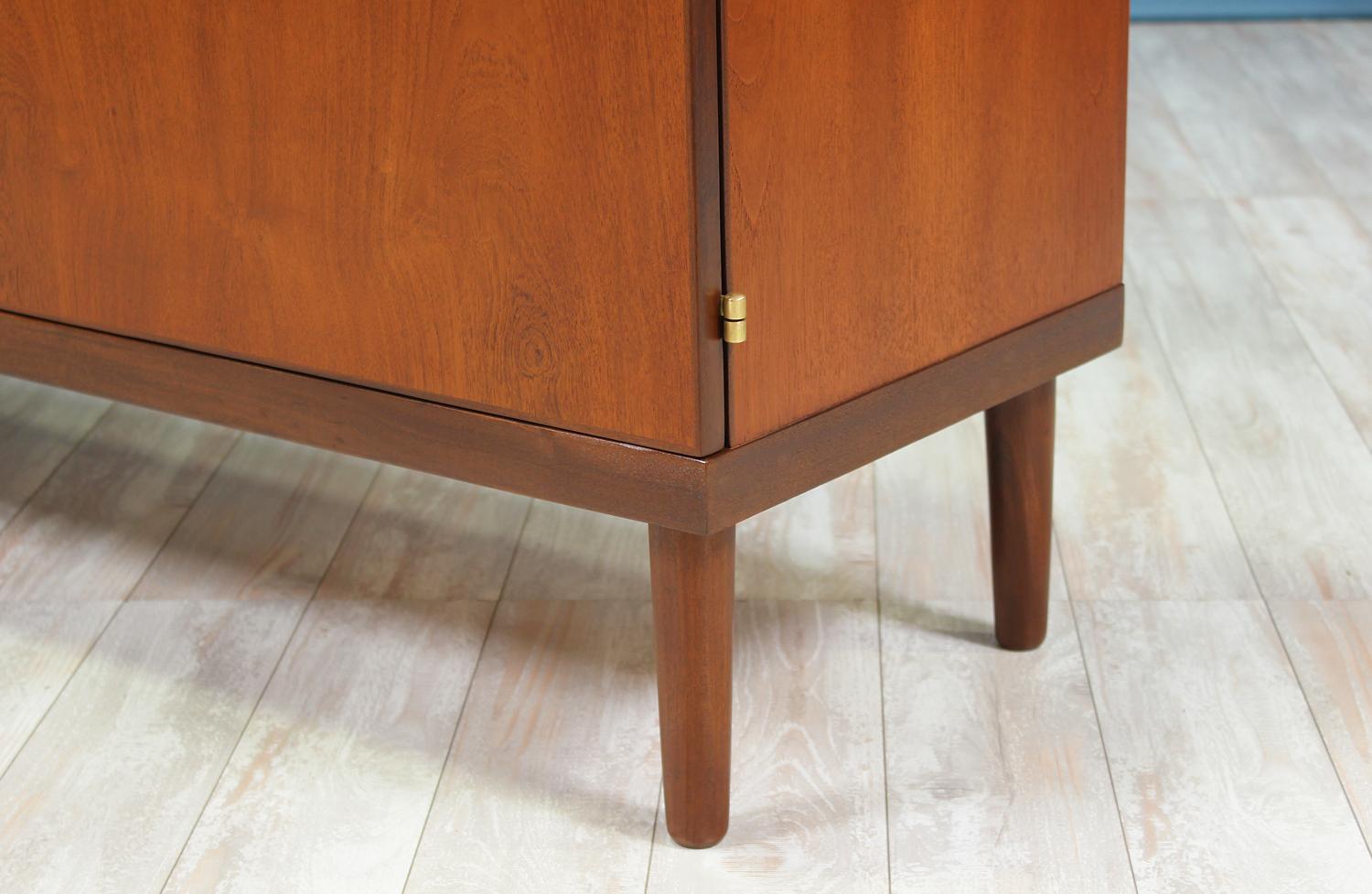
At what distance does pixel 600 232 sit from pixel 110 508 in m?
0.81

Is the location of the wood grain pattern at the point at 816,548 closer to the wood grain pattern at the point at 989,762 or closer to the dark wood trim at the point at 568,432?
the wood grain pattern at the point at 989,762

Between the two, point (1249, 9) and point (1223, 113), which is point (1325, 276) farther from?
point (1249, 9)

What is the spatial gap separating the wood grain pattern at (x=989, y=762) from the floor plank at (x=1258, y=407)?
24cm

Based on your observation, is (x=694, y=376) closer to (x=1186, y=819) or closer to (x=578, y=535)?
(x=1186, y=819)

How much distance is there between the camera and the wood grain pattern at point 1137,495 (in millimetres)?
1340

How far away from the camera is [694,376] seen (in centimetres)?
85

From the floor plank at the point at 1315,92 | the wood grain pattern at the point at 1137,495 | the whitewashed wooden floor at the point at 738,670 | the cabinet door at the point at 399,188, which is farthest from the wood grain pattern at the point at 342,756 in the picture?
the floor plank at the point at 1315,92

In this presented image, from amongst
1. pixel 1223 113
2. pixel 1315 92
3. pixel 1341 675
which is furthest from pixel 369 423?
pixel 1315 92

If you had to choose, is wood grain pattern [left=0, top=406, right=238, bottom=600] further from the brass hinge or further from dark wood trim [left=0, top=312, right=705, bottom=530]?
the brass hinge

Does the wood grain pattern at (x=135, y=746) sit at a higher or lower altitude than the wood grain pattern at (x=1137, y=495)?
higher

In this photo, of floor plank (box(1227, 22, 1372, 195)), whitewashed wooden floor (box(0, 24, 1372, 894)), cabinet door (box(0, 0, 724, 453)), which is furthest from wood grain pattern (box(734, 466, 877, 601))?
floor plank (box(1227, 22, 1372, 195))

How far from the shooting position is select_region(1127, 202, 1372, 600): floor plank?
1373mm

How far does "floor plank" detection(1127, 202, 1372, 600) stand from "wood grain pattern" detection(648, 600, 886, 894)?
370 millimetres

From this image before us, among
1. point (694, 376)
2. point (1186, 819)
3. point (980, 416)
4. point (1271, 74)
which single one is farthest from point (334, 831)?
point (1271, 74)
